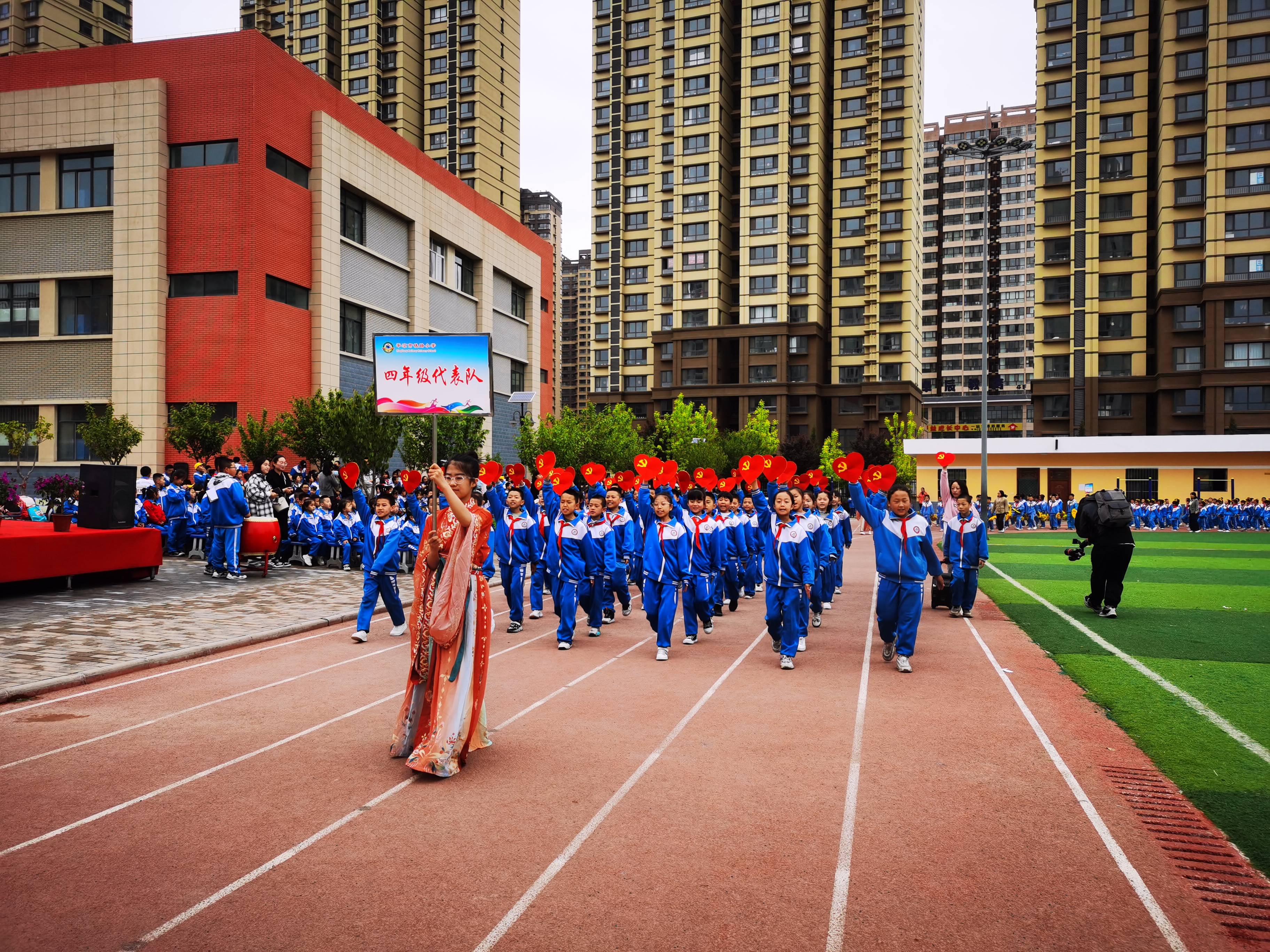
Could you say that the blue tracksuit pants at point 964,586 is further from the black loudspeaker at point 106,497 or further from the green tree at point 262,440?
the green tree at point 262,440

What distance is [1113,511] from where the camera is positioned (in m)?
12.2

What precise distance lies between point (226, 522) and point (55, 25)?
67623 mm

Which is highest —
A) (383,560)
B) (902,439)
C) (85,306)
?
(85,306)

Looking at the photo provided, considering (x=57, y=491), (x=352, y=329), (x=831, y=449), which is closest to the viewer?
(x=57, y=491)

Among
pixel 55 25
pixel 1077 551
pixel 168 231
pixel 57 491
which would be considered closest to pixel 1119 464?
pixel 1077 551

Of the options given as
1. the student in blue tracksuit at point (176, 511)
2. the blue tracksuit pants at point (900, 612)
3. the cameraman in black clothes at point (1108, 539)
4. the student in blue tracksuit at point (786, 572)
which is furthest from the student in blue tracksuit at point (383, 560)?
the student in blue tracksuit at point (176, 511)

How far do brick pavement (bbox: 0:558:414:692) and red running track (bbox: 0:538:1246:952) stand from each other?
1249 millimetres

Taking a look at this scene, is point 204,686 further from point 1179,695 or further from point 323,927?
point 1179,695

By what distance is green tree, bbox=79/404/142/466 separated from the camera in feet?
78.1

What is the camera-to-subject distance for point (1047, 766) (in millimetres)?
5738

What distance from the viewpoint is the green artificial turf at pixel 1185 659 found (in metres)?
5.35

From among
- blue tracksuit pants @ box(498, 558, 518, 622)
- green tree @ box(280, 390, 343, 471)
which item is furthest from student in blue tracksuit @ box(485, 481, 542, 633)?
green tree @ box(280, 390, 343, 471)

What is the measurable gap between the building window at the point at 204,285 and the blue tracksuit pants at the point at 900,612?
25430mm

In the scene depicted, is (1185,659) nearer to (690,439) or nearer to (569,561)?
(569,561)
